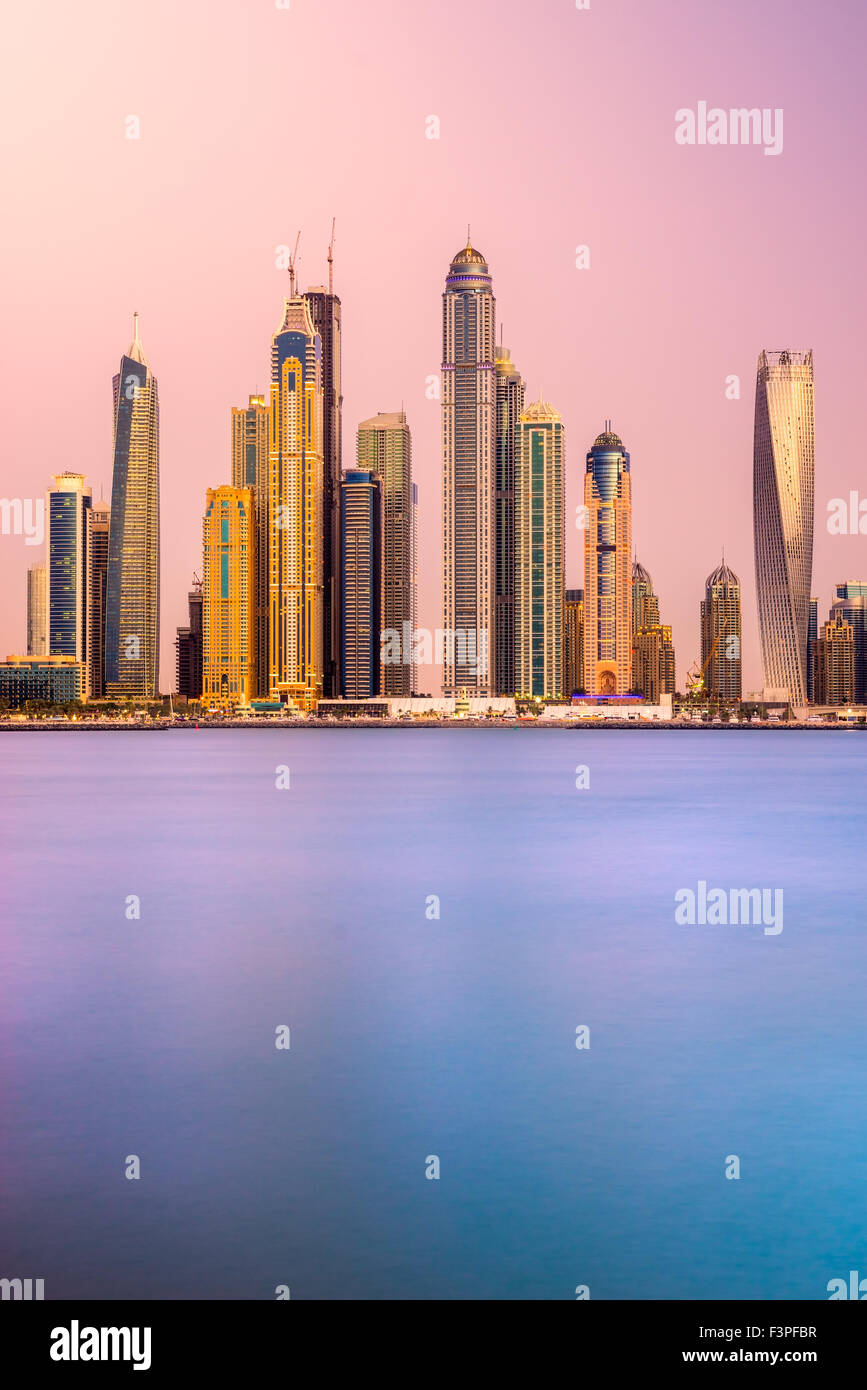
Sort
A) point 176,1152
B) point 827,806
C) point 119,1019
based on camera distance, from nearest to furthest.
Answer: point 176,1152
point 119,1019
point 827,806

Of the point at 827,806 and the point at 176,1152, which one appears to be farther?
the point at 827,806

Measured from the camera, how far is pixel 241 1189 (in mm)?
15805

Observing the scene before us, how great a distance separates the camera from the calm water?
14.2 m

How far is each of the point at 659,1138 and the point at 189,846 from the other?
143ft

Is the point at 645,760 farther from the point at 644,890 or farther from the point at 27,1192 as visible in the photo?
the point at 27,1192

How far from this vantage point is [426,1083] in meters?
20.8

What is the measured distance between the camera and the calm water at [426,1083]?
1416 cm

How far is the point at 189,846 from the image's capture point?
59.7 m

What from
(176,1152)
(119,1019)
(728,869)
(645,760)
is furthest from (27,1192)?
(645,760)

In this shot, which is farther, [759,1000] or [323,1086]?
[759,1000]
